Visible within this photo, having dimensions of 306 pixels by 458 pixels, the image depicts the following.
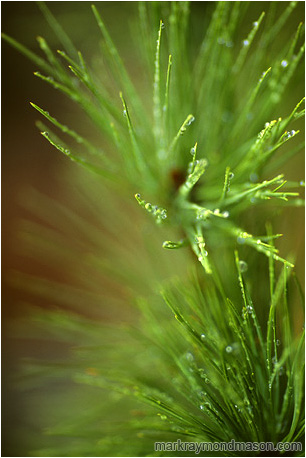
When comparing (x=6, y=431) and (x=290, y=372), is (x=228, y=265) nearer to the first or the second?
(x=290, y=372)

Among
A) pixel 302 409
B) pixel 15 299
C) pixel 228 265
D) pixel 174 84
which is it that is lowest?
pixel 302 409

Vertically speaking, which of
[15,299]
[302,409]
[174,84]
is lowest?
[302,409]

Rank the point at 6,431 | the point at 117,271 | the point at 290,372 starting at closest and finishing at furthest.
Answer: the point at 290,372 < the point at 117,271 < the point at 6,431

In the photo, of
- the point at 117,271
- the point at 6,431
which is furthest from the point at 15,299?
the point at 117,271

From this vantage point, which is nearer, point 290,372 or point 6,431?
point 290,372

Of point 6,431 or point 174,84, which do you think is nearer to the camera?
point 174,84

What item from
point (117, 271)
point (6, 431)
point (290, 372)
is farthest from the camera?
point (6, 431)

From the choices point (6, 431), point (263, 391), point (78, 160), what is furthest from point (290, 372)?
point (6, 431)

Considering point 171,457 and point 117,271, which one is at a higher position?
point 117,271

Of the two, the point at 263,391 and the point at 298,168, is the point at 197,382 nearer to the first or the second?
the point at 263,391
